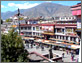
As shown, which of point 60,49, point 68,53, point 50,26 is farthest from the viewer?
point 50,26

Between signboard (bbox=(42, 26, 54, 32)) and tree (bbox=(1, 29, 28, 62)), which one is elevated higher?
signboard (bbox=(42, 26, 54, 32))

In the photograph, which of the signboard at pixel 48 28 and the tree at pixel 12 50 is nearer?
the tree at pixel 12 50

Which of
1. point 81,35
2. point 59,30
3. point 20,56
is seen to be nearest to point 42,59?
point 20,56

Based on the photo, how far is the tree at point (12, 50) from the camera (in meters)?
13.6

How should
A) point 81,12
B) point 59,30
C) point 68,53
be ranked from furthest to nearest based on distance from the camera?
point 59,30 < point 68,53 < point 81,12

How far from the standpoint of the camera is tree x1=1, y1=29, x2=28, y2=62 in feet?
44.8

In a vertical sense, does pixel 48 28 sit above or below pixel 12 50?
above

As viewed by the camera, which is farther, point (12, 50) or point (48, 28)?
point (48, 28)

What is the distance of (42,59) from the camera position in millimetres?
17766

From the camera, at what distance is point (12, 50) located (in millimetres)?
14203

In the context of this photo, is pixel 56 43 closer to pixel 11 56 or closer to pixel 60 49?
pixel 60 49

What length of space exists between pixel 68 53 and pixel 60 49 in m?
3.54

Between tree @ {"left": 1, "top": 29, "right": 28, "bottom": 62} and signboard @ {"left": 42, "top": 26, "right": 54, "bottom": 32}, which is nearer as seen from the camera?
tree @ {"left": 1, "top": 29, "right": 28, "bottom": 62}

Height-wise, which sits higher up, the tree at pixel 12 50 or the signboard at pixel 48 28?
the signboard at pixel 48 28
